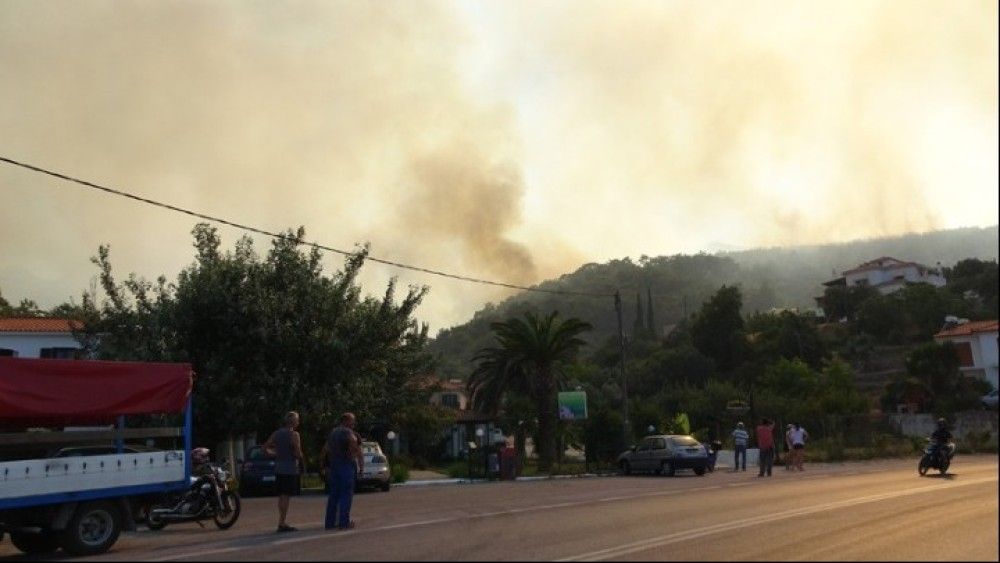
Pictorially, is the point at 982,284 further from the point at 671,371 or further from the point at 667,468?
the point at 671,371

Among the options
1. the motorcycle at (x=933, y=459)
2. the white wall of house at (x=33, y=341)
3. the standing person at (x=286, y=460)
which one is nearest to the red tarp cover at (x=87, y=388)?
the standing person at (x=286, y=460)

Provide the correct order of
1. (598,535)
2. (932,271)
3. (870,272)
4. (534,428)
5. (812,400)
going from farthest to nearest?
(534,428) < (812,400) < (870,272) < (598,535) < (932,271)

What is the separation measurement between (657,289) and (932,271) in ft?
600

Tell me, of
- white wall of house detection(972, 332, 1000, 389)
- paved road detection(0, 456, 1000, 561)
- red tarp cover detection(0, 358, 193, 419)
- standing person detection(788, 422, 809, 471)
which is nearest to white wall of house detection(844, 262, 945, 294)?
paved road detection(0, 456, 1000, 561)

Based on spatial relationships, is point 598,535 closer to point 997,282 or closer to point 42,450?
point 997,282

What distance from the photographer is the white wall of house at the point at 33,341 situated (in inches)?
1785

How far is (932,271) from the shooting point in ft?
29.2

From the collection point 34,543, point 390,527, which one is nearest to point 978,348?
point 390,527

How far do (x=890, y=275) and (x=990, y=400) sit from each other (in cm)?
692

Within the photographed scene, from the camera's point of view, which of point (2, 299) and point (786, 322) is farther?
point (2, 299)

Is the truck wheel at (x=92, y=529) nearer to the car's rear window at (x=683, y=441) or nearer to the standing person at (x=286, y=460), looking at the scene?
the standing person at (x=286, y=460)

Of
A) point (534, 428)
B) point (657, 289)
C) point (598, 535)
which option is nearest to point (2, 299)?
point (534, 428)

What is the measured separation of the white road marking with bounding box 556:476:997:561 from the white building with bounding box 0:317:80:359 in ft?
143

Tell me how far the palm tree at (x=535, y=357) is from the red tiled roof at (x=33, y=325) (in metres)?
25.0
